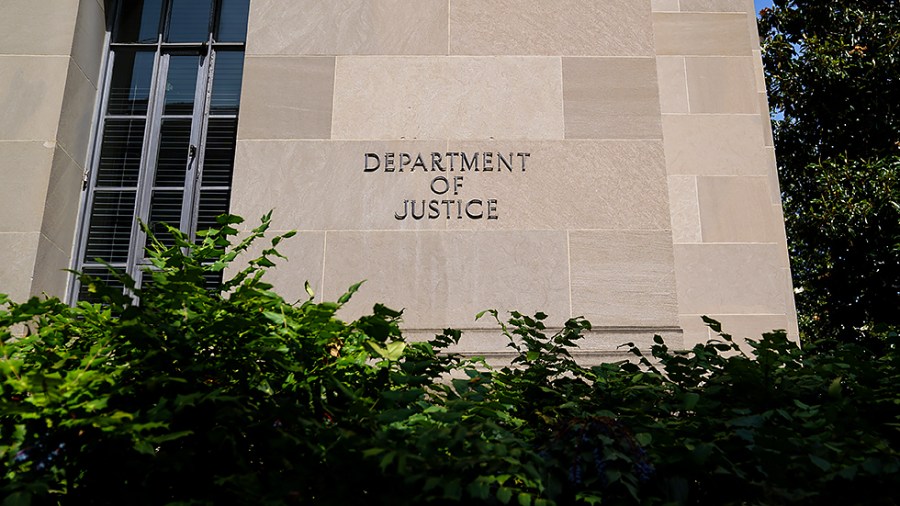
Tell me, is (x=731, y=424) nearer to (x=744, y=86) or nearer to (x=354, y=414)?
(x=354, y=414)

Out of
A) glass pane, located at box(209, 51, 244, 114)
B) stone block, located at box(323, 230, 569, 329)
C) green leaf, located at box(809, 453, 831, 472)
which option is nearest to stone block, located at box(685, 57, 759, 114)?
stone block, located at box(323, 230, 569, 329)

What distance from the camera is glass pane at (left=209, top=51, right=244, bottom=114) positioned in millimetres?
9109

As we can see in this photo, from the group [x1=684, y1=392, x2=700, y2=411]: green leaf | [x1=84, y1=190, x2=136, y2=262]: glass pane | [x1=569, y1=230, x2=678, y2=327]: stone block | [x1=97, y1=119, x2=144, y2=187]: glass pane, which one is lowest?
[x1=684, y1=392, x2=700, y2=411]: green leaf

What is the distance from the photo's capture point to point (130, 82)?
9.25 meters

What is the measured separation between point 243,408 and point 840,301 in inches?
759

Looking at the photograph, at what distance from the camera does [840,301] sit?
782 inches

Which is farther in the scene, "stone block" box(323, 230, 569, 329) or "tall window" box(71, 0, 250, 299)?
"tall window" box(71, 0, 250, 299)

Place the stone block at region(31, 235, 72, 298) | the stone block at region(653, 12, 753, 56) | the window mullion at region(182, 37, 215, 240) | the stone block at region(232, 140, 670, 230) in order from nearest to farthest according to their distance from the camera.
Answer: the stone block at region(232, 140, 670, 230)
the stone block at region(31, 235, 72, 298)
the window mullion at region(182, 37, 215, 240)
the stone block at region(653, 12, 753, 56)

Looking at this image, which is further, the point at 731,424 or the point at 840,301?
the point at 840,301

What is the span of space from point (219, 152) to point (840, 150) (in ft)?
54.7

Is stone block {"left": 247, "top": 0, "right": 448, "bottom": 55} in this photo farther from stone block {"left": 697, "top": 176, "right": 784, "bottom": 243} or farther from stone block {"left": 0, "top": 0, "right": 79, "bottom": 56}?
stone block {"left": 697, "top": 176, "right": 784, "bottom": 243}

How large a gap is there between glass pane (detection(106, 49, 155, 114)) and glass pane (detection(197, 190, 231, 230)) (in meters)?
1.23

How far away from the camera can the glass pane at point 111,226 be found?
8.59 m

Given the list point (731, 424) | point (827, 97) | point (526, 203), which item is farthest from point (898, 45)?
point (731, 424)
